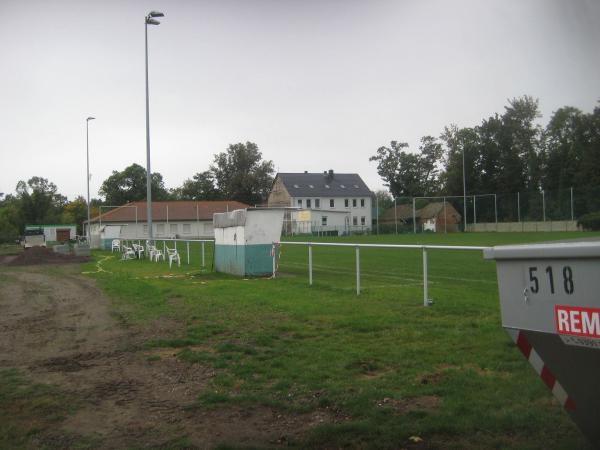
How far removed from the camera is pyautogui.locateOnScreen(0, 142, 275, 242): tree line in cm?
8912

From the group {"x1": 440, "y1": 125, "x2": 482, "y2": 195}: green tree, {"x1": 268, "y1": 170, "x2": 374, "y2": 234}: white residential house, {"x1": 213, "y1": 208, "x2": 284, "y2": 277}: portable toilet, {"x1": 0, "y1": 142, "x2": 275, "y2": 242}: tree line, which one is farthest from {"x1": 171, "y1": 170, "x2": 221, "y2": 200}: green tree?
{"x1": 213, "y1": 208, "x2": 284, "y2": 277}: portable toilet

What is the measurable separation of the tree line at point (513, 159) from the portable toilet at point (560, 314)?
1.59 m

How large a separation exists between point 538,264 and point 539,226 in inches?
1774

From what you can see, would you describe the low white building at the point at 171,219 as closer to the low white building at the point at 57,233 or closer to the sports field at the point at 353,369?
the low white building at the point at 57,233

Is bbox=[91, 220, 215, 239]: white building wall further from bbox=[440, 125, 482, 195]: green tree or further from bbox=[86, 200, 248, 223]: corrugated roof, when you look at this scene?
bbox=[440, 125, 482, 195]: green tree

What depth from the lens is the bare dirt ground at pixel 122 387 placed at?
4.45 meters

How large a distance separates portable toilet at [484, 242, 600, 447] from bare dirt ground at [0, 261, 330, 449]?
5.98 feet

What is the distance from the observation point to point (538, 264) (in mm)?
3256

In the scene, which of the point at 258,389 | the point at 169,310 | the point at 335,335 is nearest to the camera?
the point at 258,389

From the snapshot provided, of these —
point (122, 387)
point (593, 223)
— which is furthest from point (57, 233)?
point (122, 387)

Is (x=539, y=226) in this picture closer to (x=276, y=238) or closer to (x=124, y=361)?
(x=276, y=238)

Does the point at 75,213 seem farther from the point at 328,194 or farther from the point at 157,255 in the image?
the point at 157,255

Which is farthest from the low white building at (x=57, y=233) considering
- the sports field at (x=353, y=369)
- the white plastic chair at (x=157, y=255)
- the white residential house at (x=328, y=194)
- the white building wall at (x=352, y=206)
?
the sports field at (x=353, y=369)

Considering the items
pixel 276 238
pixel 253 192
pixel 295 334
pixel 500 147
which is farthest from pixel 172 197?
pixel 295 334
